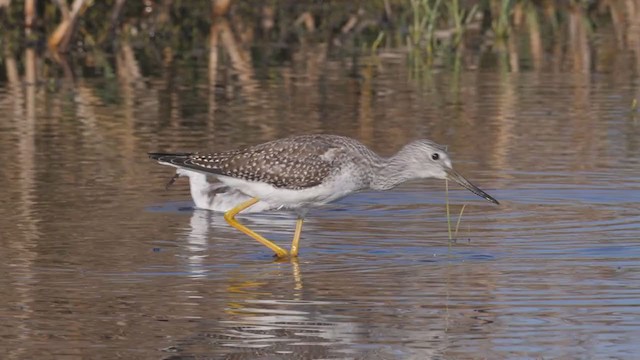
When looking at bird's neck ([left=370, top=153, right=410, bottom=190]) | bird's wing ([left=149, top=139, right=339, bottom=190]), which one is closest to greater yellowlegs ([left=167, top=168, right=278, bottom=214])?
bird's wing ([left=149, top=139, right=339, bottom=190])

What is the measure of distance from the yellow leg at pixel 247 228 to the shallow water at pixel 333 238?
98 millimetres

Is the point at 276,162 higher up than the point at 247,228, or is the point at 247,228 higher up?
the point at 276,162

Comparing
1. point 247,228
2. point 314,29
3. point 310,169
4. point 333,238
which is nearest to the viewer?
point 310,169

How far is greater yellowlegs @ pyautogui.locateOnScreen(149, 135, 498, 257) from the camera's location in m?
10.8

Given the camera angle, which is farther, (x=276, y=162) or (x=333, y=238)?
(x=333, y=238)

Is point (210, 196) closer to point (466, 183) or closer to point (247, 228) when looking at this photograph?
point (247, 228)

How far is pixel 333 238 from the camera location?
11.3m

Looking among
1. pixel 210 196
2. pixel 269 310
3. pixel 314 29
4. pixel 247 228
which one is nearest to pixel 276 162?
pixel 247 228

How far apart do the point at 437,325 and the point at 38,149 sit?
7.52m

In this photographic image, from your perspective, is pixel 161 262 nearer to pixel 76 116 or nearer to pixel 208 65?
pixel 76 116

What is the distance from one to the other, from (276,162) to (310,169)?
33cm

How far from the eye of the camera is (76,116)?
1738cm

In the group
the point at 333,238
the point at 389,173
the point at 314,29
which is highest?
the point at 314,29

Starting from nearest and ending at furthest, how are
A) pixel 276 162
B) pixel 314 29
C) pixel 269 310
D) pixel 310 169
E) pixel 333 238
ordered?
pixel 269 310 → pixel 310 169 → pixel 276 162 → pixel 333 238 → pixel 314 29
